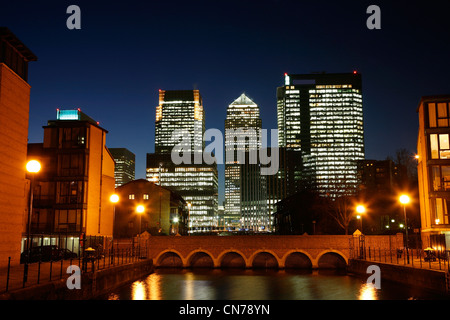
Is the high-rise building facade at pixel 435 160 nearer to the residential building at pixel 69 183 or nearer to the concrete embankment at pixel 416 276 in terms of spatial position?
the concrete embankment at pixel 416 276

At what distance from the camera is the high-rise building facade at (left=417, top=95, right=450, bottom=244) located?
41.4 m

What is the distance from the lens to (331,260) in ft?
179

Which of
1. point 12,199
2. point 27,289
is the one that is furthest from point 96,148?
point 27,289

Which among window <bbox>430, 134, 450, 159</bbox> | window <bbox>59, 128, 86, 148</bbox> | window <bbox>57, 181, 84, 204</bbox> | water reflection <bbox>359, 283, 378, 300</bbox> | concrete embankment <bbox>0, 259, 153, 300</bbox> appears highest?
window <bbox>59, 128, 86, 148</bbox>

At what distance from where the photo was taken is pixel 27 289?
58.6 ft

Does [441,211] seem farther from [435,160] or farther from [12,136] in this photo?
[12,136]

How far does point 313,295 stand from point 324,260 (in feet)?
72.9

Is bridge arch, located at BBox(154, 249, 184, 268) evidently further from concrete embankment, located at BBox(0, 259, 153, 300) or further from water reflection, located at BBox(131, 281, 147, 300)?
water reflection, located at BBox(131, 281, 147, 300)

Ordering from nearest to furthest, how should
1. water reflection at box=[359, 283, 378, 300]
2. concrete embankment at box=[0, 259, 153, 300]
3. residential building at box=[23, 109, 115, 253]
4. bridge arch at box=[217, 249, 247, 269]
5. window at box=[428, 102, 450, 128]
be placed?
concrete embankment at box=[0, 259, 153, 300] < water reflection at box=[359, 283, 378, 300] < window at box=[428, 102, 450, 128] < residential building at box=[23, 109, 115, 253] < bridge arch at box=[217, 249, 247, 269]

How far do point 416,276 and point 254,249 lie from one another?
2650cm

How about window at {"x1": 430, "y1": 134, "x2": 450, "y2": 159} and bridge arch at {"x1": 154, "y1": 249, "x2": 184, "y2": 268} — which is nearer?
window at {"x1": 430, "y1": 134, "x2": 450, "y2": 159}

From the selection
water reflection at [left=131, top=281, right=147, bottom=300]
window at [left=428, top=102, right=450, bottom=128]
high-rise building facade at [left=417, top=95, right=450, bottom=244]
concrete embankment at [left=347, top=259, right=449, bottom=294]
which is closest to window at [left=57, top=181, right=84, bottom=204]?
water reflection at [left=131, top=281, right=147, bottom=300]

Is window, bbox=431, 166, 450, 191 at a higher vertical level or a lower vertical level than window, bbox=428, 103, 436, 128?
lower
